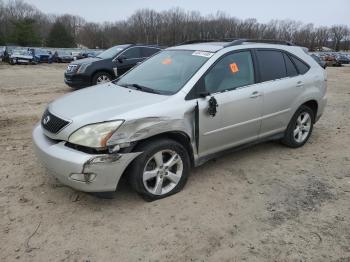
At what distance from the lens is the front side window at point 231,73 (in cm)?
428

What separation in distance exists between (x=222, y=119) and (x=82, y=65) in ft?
26.3

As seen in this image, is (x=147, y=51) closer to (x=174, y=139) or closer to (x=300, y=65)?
(x=300, y=65)

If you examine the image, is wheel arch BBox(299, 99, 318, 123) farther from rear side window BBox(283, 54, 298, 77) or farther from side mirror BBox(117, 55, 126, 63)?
side mirror BBox(117, 55, 126, 63)

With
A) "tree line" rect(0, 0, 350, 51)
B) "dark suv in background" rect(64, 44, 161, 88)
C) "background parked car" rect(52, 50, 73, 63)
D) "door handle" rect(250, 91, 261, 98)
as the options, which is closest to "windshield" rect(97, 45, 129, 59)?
"dark suv in background" rect(64, 44, 161, 88)

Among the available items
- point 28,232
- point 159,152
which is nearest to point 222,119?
point 159,152

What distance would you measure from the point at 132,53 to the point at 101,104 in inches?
331

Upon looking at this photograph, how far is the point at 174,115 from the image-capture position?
384 centimetres

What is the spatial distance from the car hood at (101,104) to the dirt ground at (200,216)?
942 mm

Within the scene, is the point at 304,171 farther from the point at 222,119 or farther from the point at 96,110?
the point at 96,110

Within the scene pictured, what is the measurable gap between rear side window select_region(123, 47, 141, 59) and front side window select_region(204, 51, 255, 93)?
7628 mm

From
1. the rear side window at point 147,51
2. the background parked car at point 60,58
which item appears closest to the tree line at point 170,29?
the background parked car at point 60,58

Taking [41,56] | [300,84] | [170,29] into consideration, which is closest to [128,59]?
[300,84]

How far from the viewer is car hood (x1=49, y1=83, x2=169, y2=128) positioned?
357 centimetres

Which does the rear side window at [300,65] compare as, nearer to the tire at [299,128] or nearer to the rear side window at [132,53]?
the tire at [299,128]
